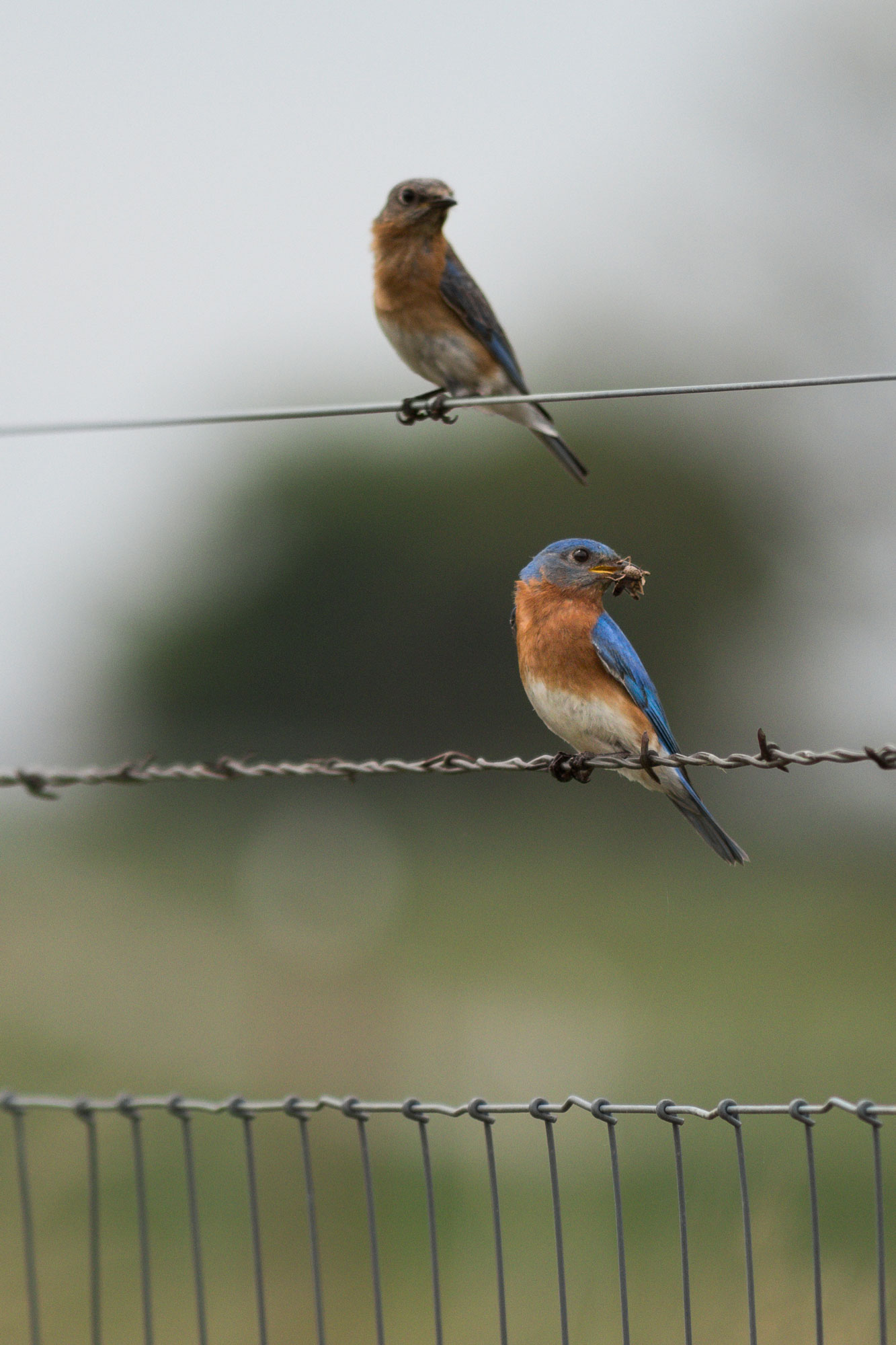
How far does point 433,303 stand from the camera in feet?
23.2

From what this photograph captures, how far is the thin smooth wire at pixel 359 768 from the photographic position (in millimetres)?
3443

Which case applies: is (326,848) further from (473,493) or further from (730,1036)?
(730,1036)

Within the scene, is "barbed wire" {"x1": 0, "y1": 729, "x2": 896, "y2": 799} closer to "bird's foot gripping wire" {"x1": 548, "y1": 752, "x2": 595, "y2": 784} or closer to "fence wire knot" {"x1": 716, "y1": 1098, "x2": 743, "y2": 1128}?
"bird's foot gripping wire" {"x1": 548, "y1": 752, "x2": 595, "y2": 784}

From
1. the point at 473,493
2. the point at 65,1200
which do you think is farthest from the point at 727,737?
the point at 65,1200

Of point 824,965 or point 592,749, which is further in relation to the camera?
point 824,965

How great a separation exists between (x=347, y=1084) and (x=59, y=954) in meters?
16.0

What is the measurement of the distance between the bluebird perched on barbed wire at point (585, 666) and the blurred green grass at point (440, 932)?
2.62 metres

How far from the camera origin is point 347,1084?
15.3 metres

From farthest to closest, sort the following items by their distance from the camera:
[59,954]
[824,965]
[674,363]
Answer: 1. [674,363]
2. [824,965]
3. [59,954]

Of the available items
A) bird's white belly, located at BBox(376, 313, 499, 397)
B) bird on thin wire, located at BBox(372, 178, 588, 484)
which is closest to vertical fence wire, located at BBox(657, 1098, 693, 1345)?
bird on thin wire, located at BBox(372, 178, 588, 484)

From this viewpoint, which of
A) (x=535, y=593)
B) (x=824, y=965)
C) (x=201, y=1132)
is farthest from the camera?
(x=824, y=965)

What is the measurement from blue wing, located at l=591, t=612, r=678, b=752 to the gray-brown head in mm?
2454

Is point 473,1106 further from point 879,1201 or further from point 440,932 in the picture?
point 440,932

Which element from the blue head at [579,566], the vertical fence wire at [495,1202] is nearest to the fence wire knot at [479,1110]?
the vertical fence wire at [495,1202]
